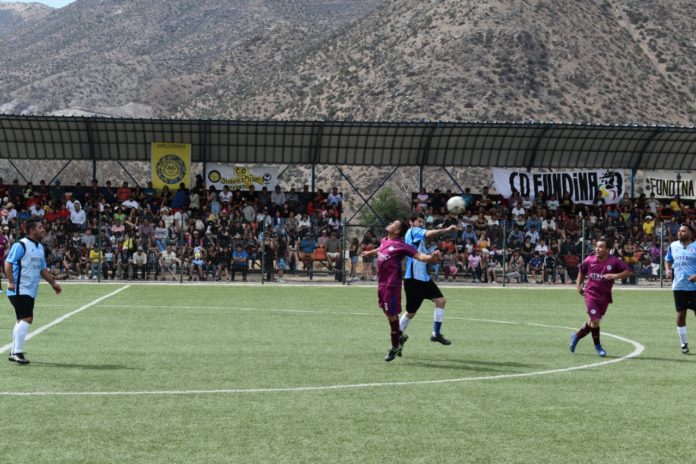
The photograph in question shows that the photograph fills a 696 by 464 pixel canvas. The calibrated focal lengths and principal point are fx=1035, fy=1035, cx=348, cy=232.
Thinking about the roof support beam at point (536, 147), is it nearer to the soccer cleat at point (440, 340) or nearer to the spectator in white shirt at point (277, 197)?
the spectator in white shirt at point (277, 197)

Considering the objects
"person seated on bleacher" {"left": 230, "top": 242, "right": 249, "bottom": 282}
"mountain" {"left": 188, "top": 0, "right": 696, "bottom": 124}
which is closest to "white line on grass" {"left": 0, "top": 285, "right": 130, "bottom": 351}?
"person seated on bleacher" {"left": 230, "top": 242, "right": 249, "bottom": 282}

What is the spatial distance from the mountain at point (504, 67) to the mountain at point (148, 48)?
64.1 feet

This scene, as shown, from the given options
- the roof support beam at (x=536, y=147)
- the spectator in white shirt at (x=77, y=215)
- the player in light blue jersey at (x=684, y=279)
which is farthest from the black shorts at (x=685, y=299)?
the roof support beam at (x=536, y=147)

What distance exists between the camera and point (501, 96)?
97.3m

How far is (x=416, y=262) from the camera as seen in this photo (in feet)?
52.4

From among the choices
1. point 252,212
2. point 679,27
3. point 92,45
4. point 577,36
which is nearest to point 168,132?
point 252,212

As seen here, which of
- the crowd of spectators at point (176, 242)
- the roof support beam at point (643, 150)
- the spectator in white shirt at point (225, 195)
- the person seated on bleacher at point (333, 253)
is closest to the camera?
the crowd of spectators at point (176, 242)

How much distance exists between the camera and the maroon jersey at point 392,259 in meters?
14.3

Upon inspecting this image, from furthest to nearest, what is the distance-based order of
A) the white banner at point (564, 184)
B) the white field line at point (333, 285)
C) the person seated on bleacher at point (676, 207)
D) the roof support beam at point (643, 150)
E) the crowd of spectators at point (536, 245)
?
the white banner at point (564, 184) → the roof support beam at point (643, 150) → the person seated on bleacher at point (676, 207) → the crowd of spectators at point (536, 245) → the white field line at point (333, 285)

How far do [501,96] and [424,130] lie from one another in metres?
57.2

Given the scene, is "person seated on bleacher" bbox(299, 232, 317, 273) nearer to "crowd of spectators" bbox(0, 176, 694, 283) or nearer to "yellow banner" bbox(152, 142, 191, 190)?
"crowd of spectators" bbox(0, 176, 694, 283)

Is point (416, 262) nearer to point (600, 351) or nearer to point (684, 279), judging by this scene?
point (600, 351)

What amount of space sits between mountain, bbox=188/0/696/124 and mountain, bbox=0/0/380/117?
769 inches

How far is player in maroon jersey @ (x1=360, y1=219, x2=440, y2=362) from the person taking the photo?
1423cm
